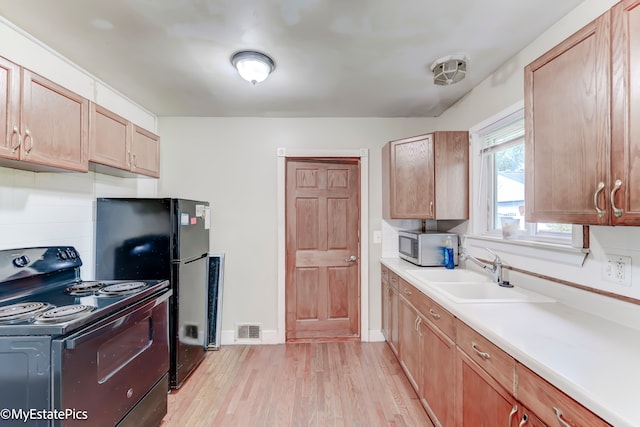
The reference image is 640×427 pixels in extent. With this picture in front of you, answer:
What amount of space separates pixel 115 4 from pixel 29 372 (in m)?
1.73

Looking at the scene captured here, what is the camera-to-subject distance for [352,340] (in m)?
3.16

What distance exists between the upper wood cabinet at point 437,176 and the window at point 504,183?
129 millimetres

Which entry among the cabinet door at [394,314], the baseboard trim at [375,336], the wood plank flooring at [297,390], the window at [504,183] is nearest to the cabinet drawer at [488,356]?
the window at [504,183]

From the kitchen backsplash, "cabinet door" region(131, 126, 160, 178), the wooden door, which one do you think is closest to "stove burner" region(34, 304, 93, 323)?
the kitchen backsplash

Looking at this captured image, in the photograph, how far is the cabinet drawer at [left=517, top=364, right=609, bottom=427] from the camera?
797 millimetres

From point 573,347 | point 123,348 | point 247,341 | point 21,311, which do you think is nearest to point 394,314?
point 247,341

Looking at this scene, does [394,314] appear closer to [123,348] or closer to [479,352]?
[479,352]

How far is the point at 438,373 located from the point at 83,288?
88.0 inches

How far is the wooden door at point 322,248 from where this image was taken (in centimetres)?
316

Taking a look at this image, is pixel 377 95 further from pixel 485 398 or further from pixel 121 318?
pixel 121 318

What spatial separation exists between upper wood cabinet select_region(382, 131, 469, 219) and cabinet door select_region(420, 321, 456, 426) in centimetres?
106

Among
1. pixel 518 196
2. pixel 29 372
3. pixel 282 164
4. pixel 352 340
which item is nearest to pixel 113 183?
pixel 282 164

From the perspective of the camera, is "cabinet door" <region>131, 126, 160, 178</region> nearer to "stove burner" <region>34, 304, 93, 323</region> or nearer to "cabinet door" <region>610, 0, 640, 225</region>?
"stove burner" <region>34, 304, 93, 323</region>

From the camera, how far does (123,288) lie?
1.79 m
